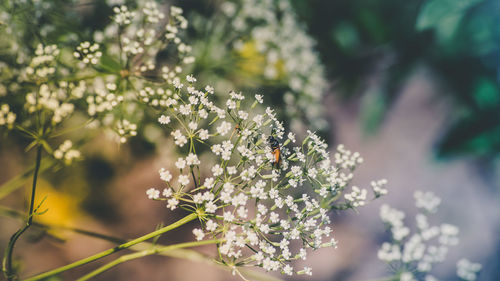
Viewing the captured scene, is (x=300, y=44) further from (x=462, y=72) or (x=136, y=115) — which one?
(x=462, y=72)

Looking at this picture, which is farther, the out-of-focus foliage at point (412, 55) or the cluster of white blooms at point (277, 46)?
the out-of-focus foliage at point (412, 55)

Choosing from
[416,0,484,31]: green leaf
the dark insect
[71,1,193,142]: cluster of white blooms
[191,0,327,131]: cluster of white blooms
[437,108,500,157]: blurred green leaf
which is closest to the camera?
the dark insect

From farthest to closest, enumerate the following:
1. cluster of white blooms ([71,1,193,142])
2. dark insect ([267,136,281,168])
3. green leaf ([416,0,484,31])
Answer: green leaf ([416,0,484,31])
cluster of white blooms ([71,1,193,142])
dark insect ([267,136,281,168])

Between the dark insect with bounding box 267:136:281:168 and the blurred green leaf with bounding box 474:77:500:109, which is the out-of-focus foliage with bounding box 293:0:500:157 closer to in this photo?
the blurred green leaf with bounding box 474:77:500:109

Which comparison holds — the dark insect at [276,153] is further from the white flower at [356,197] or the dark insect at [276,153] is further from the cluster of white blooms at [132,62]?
the cluster of white blooms at [132,62]

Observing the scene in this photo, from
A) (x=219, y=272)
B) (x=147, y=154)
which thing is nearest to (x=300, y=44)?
(x=147, y=154)

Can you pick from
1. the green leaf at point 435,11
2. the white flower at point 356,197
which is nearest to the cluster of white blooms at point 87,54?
the white flower at point 356,197

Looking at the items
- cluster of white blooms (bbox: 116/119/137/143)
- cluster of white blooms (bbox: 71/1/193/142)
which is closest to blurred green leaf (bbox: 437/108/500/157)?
cluster of white blooms (bbox: 71/1/193/142)
